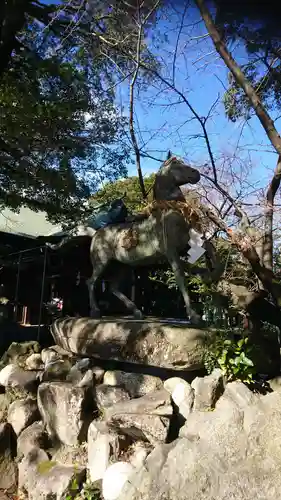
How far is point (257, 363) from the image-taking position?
4.62 m

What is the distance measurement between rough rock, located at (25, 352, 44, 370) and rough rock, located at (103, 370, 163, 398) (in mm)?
1936

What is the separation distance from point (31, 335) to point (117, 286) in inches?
119

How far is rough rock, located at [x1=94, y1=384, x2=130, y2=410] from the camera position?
5.05 meters

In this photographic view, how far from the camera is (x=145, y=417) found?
14.4ft

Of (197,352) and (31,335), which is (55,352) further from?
(197,352)

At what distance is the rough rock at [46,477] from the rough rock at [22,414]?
616 millimetres

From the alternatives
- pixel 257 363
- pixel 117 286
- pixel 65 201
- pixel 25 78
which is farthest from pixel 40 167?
pixel 257 363

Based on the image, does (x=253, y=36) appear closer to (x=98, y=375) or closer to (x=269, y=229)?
(x=269, y=229)

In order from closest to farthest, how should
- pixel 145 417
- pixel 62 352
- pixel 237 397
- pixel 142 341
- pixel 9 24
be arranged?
pixel 237 397
pixel 145 417
pixel 142 341
pixel 62 352
pixel 9 24

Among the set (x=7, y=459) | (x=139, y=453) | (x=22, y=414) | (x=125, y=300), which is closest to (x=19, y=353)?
(x=22, y=414)

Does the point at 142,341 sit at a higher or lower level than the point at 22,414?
higher

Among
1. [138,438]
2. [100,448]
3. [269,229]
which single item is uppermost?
[269,229]

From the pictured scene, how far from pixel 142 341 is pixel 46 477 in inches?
72.5

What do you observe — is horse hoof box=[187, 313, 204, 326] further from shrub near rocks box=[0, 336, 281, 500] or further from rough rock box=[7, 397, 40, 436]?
rough rock box=[7, 397, 40, 436]
